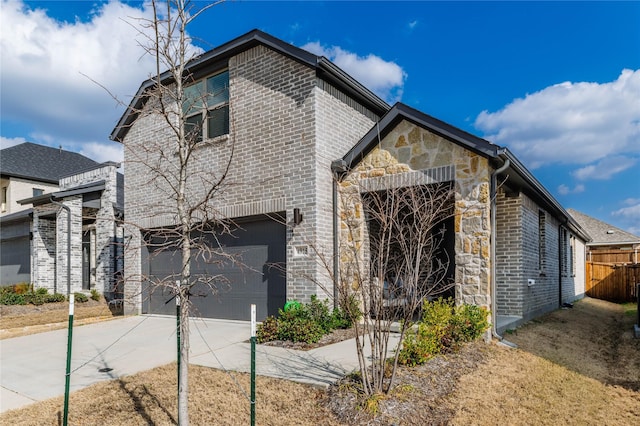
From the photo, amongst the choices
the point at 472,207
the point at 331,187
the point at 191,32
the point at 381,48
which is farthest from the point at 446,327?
the point at 381,48

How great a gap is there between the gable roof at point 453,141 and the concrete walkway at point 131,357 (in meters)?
3.76

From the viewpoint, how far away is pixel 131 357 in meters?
6.81

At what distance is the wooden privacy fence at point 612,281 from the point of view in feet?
58.2

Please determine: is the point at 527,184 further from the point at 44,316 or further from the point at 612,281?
the point at 612,281

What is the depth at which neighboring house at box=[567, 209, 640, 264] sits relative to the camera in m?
21.5

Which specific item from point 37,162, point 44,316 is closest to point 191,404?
point 44,316

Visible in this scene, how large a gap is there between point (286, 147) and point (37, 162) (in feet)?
75.2

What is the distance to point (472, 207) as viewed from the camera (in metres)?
7.41

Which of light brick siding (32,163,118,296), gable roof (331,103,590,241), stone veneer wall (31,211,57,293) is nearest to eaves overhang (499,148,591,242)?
gable roof (331,103,590,241)

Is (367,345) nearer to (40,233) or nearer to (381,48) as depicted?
(381,48)

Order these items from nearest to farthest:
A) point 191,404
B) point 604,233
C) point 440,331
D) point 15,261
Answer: point 191,404 < point 440,331 < point 15,261 < point 604,233

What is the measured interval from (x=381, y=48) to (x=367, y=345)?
30.7 feet

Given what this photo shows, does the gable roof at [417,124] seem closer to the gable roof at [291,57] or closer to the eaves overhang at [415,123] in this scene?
the eaves overhang at [415,123]

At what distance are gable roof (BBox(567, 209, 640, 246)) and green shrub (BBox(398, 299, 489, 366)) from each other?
20.4 m
